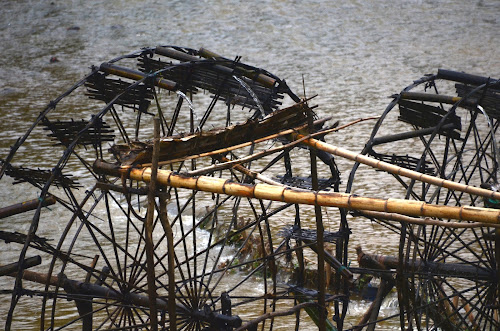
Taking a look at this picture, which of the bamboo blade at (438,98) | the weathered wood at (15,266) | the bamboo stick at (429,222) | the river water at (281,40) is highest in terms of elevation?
the river water at (281,40)

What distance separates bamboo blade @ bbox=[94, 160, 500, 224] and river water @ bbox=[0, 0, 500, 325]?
6.40 m

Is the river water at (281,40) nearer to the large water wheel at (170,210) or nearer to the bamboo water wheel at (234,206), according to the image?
the large water wheel at (170,210)

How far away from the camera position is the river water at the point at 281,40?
35.4ft

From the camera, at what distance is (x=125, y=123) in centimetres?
973

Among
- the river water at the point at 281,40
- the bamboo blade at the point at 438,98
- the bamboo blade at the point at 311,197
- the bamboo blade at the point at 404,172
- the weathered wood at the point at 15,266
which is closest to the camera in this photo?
the bamboo blade at the point at 311,197

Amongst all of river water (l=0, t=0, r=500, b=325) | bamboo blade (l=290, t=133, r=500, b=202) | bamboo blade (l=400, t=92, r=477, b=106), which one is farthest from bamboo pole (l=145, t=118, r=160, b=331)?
river water (l=0, t=0, r=500, b=325)

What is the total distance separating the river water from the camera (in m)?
10.8

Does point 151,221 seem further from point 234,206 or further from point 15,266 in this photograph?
point 234,206

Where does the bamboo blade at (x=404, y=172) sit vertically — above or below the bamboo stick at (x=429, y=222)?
above

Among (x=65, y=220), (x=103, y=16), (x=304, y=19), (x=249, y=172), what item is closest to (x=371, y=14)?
(x=304, y=19)

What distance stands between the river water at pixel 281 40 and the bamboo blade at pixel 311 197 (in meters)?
6.40

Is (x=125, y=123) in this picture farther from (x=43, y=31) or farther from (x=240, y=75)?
(x=240, y=75)

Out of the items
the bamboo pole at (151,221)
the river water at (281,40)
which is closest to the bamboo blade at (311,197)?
the bamboo pole at (151,221)

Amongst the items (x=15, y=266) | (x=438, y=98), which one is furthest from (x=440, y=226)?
(x=15, y=266)
